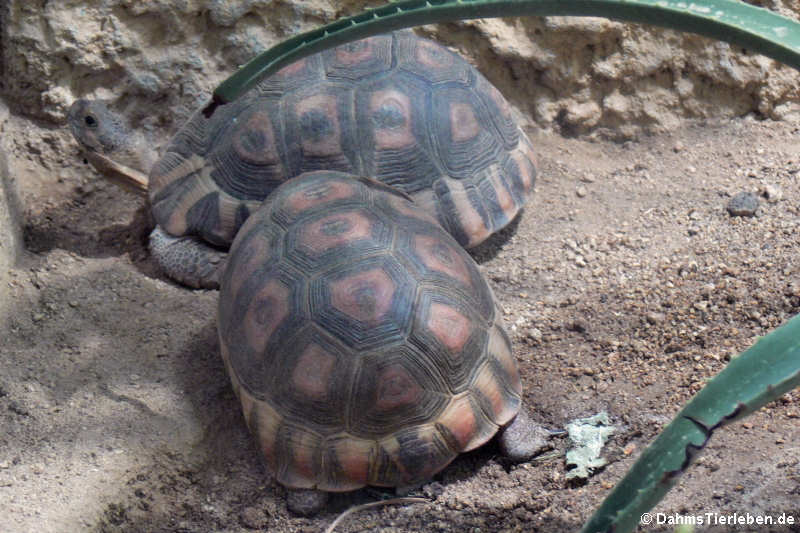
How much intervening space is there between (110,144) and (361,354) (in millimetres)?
2080

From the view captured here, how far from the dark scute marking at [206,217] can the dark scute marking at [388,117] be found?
2.76ft

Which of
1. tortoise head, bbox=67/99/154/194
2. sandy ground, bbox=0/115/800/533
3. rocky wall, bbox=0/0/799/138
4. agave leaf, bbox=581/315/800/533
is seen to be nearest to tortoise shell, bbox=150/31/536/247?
tortoise head, bbox=67/99/154/194

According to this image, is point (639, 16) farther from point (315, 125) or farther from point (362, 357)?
point (315, 125)

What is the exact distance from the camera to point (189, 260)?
3668 millimetres

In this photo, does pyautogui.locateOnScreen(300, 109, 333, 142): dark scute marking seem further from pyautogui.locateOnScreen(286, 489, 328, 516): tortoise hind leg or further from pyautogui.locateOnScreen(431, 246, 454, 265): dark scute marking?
pyautogui.locateOnScreen(286, 489, 328, 516): tortoise hind leg

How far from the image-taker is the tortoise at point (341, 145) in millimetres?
3592

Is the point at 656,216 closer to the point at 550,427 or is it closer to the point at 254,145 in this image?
the point at 550,427

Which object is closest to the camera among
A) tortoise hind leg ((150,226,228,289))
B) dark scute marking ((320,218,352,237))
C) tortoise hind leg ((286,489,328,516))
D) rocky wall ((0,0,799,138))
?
tortoise hind leg ((286,489,328,516))

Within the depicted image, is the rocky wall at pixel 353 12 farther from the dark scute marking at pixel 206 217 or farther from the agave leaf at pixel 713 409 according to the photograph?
the agave leaf at pixel 713 409

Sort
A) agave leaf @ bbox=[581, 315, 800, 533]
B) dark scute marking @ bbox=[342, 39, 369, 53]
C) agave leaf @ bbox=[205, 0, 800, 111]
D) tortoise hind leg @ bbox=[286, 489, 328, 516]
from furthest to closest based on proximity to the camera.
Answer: dark scute marking @ bbox=[342, 39, 369, 53] < tortoise hind leg @ bbox=[286, 489, 328, 516] < agave leaf @ bbox=[205, 0, 800, 111] < agave leaf @ bbox=[581, 315, 800, 533]

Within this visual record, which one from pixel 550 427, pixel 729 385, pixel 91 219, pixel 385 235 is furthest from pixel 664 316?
pixel 91 219

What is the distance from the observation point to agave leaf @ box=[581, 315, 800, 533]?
1.42m

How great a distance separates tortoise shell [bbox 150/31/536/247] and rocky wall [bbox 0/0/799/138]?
1.64ft

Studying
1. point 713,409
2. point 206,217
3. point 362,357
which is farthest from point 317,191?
point 713,409
